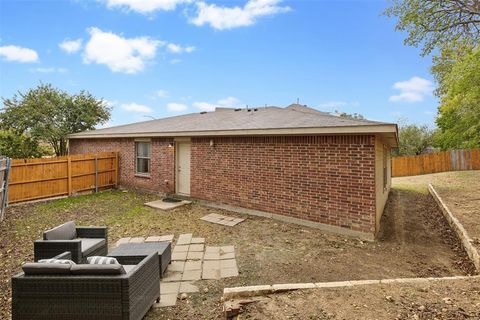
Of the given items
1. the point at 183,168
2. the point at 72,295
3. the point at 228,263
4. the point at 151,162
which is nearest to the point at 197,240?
the point at 228,263

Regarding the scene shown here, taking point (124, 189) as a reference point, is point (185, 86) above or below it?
above

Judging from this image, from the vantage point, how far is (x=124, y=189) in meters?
12.7

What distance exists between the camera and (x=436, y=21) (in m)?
10.8

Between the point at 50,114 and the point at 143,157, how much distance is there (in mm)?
12561

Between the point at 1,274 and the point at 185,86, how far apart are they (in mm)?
17796

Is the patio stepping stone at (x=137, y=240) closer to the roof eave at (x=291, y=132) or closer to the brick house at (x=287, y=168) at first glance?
the brick house at (x=287, y=168)

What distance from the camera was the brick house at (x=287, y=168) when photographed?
21.0ft

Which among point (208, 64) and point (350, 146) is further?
point (208, 64)

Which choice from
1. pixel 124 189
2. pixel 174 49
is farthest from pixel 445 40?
pixel 124 189

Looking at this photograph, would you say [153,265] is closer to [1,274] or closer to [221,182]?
[1,274]

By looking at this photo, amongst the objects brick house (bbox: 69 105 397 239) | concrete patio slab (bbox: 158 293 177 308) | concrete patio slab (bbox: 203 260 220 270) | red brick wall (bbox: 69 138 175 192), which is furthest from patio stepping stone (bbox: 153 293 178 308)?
red brick wall (bbox: 69 138 175 192)

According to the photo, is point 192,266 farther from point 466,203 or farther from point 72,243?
point 466,203

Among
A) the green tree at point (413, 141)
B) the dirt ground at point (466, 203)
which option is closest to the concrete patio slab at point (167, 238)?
the dirt ground at point (466, 203)

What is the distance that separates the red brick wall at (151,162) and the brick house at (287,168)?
42mm
